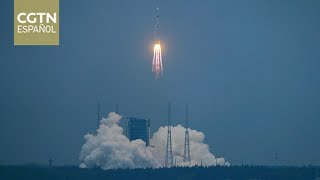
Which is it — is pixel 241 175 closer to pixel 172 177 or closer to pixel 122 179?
pixel 172 177

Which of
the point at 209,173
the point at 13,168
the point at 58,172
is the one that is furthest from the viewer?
the point at 209,173

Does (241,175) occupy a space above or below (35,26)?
below

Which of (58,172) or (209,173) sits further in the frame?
(209,173)

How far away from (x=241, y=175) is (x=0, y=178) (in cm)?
6316

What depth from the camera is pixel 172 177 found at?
192 metres

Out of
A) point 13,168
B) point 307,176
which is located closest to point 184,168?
point 307,176

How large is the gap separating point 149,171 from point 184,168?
8394 mm

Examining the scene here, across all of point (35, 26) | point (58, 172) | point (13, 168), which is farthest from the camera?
point (58, 172)

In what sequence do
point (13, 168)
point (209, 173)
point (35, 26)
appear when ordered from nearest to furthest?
point (35, 26), point (13, 168), point (209, 173)

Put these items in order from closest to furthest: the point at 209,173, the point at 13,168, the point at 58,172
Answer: the point at 13,168 < the point at 58,172 < the point at 209,173

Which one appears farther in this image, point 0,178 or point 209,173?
point 209,173

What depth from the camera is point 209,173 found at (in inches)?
7534

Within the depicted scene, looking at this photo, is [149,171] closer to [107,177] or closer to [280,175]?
[107,177]

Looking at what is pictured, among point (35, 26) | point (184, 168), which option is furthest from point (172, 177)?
point (35, 26)
